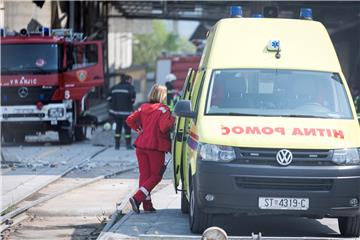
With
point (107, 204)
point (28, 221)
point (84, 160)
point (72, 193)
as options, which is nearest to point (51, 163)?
point (84, 160)

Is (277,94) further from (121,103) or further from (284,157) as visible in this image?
(121,103)

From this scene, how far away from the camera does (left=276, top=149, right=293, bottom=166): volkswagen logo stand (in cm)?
770

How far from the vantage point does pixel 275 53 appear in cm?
873

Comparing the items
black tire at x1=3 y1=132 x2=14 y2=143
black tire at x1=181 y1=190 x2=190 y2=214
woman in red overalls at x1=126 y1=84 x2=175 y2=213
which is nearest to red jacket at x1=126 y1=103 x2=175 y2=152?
woman in red overalls at x1=126 y1=84 x2=175 y2=213

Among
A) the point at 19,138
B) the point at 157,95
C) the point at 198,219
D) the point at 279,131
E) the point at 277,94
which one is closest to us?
the point at 279,131

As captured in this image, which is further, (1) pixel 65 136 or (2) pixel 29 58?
(1) pixel 65 136

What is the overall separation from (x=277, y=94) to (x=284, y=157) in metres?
1.01

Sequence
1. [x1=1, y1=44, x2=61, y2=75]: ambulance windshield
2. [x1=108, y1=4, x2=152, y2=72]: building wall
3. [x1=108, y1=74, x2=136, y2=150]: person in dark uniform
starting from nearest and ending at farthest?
[x1=108, y1=74, x2=136, y2=150]: person in dark uniform
[x1=1, y1=44, x2=61, y2=75]: ambulance windshield
[x1=108, y1=4, x2=152, y2=72]: building wall

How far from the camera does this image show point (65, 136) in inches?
841

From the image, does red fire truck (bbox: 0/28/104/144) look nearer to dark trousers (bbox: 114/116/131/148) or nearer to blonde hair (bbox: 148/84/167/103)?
dark trousers (bbox: 114/116/131/148)

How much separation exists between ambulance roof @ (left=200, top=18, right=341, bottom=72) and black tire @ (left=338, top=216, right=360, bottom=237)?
163cm

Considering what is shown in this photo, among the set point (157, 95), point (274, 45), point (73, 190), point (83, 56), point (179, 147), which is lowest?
point (73, 190)

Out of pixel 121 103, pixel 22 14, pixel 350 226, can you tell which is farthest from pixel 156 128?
pixel 22 14

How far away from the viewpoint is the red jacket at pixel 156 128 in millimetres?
9266
